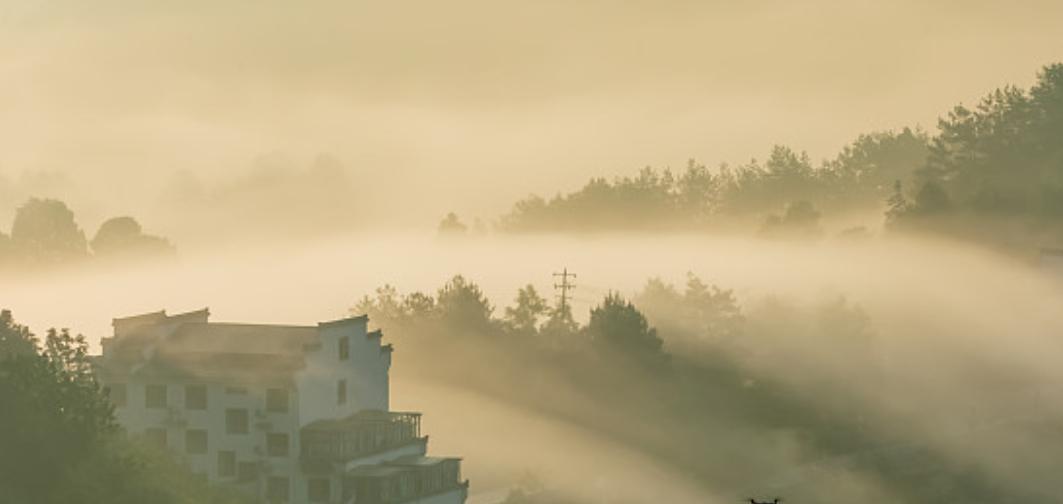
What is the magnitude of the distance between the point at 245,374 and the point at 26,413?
30577mm

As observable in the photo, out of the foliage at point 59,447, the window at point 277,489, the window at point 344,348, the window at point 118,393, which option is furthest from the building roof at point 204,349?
the foliage at point 59,447

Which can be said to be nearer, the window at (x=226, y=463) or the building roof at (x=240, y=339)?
the window at (x=226, y=463)

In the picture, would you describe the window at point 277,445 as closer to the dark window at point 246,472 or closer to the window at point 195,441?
the dark window at point 246,472

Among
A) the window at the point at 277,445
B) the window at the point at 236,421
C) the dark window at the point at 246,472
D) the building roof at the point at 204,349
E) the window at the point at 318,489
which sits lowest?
the window at the point at 318,489

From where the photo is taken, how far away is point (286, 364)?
186625 mm

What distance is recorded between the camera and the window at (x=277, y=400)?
18550 centimetres

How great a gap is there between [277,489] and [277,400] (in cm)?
473

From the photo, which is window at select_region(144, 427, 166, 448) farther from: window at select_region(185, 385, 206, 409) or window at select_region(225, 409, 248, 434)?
window at select_region(225, 409, 248, 434)

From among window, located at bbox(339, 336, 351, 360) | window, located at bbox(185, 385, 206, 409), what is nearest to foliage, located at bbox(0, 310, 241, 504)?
window, located at bbox(185, 385, 206, 409)

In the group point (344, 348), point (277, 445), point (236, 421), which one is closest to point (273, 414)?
point (277, 445)

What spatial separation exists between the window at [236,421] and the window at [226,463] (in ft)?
3.68

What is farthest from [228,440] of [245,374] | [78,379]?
[78,379]

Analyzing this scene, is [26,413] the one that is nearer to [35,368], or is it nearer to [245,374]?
[35,368]

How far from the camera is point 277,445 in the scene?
185 meters
